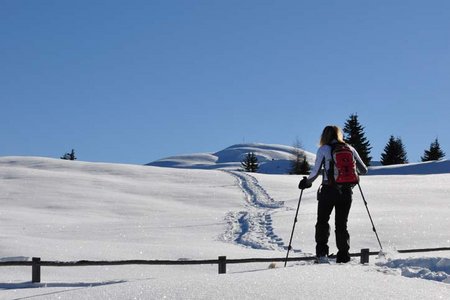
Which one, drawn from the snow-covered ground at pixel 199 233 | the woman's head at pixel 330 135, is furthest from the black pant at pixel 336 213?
the woman's head at pixel 330 135

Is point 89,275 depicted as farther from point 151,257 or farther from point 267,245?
point 267,245

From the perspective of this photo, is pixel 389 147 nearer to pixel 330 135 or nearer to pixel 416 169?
pixel 416 169

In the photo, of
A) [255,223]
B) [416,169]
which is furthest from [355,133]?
[255,223]

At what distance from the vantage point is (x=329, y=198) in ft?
30.0

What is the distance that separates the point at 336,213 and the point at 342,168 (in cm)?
72

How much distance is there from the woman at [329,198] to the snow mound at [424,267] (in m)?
0.69

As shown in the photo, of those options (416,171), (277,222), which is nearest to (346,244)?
(277,222)

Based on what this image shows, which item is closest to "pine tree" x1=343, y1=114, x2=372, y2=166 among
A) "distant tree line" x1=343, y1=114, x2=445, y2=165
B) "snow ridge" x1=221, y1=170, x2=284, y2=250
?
"distant tree line" x1=343, y1=114, x2=445, y2=165

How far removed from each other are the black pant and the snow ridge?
7761mm

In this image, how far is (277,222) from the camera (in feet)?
73.6

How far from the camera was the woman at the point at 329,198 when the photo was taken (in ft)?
29.9

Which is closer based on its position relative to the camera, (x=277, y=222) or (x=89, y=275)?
(x=89, y=275)

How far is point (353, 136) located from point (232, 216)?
46905 mm

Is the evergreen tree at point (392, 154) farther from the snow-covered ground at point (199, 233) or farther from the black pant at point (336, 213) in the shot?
the black pant at point (336, 213)
